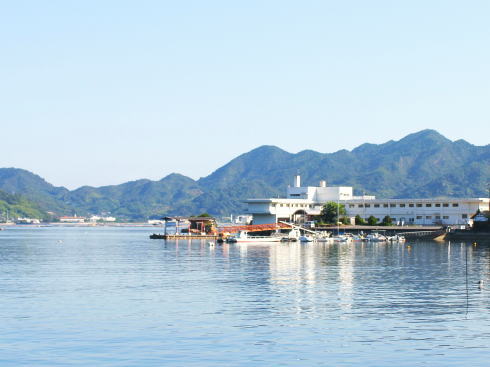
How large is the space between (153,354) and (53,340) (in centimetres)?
608

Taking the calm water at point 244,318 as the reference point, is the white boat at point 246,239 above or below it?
above

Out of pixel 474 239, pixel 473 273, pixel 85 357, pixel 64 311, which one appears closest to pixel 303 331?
pixel 85 357

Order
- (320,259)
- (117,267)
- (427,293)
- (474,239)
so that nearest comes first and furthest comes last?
(427,293) → (117,267) → (320,259) → (474,239)

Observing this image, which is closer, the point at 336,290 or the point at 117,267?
the point at 336,290

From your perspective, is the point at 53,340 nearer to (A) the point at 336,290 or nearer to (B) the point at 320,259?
(A) the point at 336,290

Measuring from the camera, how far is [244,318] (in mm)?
44594

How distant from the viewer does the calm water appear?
3475 centimetres

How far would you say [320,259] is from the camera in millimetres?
99812

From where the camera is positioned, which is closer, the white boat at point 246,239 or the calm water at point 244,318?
the calm water at point 244,318

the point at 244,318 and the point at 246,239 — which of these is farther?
the point at 246,239

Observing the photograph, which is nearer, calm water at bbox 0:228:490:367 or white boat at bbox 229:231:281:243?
calm water at bbox 0:228:490:367

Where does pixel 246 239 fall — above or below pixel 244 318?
Answer: above

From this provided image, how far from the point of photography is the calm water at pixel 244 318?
34.8 metres

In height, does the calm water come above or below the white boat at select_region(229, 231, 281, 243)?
below
